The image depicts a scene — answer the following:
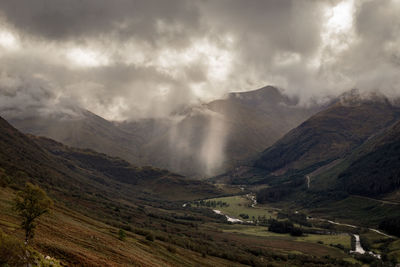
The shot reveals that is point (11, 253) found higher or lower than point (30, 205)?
lower

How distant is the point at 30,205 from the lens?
45062 millimetres

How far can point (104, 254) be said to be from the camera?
59906 mm

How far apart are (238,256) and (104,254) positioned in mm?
93654

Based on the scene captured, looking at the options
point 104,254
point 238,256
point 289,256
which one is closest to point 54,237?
point 104,254

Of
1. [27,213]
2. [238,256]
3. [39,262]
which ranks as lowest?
[238,256]

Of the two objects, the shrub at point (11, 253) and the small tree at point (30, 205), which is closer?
the shrub at point (11, 253)

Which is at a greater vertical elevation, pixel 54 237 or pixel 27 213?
pixel 27 213

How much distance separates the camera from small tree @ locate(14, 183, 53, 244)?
4447cm

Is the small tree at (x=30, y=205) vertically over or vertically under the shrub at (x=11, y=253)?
over

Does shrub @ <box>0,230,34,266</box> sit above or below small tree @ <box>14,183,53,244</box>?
below

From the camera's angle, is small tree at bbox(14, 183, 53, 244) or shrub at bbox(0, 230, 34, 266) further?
small tree at bbox(14, 183, 53, 244)

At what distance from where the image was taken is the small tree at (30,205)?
146ft

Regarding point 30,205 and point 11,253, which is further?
point 30,205

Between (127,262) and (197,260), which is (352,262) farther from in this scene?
(127,262)
